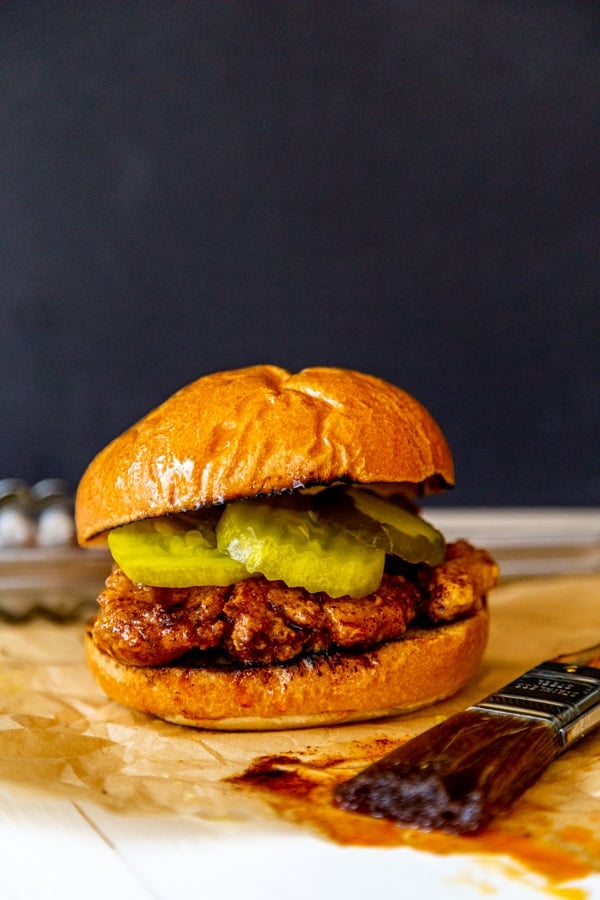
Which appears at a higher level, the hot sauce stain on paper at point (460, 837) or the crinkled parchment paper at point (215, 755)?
the hot sauce stain on paper at point (460, 837)

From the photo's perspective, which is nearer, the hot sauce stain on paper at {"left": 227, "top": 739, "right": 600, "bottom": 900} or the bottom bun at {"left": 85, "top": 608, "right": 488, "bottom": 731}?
the hot sauce stain on paper at {"left": 227, "top": 739, "right": 600, "bottom": 900}

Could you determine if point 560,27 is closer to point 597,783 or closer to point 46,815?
point 597,783

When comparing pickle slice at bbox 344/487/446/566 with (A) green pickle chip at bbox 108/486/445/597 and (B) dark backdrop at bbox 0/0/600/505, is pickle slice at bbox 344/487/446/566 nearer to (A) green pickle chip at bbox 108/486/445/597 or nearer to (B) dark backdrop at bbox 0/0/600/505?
(A) green pickle chip at bbox 108/486/445/597

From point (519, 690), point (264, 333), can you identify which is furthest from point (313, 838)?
point (264, 333)

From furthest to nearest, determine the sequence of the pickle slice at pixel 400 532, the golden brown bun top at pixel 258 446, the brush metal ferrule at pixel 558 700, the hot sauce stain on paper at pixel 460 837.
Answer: the pickle slice at pixel 400 532
the golden brown bun top at pixel 258 446
the brush metal ferrule at pixel 558 700
the hot sauce stain on paper at pixel 460 837

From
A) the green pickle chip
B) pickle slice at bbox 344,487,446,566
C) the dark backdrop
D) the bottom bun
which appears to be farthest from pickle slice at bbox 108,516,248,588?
the dark backdrop

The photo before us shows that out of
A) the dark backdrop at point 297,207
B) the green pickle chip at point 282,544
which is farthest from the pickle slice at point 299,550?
→ the dark backdrop at point 297,207

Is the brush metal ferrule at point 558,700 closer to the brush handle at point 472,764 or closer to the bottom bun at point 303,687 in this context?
the brush handle at point 472,764
